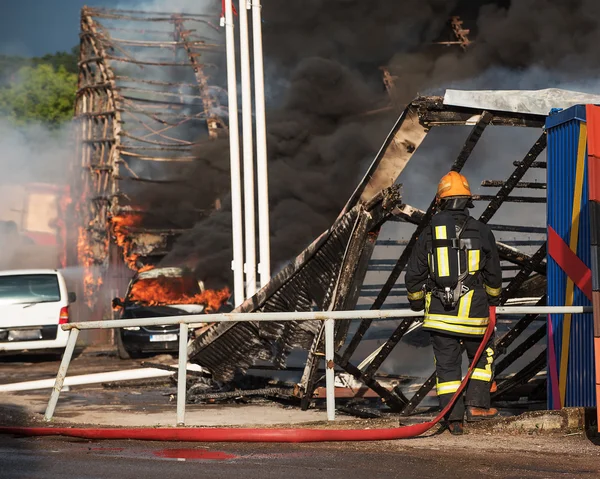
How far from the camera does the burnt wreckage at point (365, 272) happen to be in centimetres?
806

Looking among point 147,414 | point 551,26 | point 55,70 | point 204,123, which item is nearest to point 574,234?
point 147,414

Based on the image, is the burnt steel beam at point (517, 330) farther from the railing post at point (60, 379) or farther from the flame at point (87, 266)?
the flame at point (87, 266)

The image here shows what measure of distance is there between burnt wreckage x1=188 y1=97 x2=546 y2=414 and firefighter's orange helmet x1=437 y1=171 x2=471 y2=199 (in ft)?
3.32

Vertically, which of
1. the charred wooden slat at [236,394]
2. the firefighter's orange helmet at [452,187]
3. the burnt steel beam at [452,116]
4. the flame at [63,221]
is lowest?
the charred wooden slat at [236,394]

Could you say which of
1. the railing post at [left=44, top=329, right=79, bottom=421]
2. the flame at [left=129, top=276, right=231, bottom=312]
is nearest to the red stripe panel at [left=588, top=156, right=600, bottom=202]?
the railing post at [left=44, top=329, right=79, bottom=421]

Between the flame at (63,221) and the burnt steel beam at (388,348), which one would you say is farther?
the flame at (63,221)

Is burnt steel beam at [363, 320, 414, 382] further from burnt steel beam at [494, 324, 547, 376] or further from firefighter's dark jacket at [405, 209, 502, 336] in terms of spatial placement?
firefighter's dark jacket at [405, 209, 502, 336]

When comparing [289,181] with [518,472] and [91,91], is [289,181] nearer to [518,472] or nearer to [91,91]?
[91,91]

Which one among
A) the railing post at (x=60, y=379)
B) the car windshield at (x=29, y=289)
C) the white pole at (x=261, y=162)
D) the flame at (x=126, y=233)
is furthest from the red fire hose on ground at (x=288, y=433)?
the flame at (x=126, y=233)

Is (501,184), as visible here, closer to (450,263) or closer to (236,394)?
(450,263)

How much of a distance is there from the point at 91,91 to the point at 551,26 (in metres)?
18.1

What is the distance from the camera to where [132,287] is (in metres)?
18.9

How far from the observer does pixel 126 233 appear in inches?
1056

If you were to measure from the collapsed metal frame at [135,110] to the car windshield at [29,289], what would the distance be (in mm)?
11221
